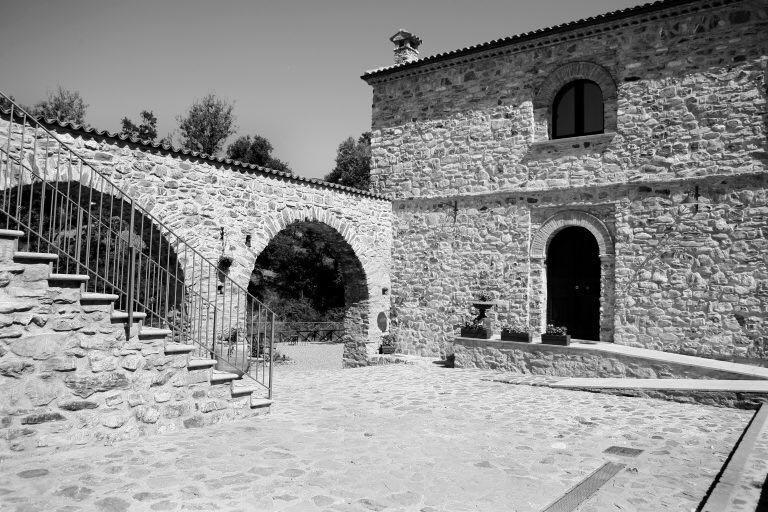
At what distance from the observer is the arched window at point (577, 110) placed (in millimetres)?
11961

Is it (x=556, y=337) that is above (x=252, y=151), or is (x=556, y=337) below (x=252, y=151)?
below

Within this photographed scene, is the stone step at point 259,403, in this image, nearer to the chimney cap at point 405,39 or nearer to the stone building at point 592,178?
the stone building at point 592,178

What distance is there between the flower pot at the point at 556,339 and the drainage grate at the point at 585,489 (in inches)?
220

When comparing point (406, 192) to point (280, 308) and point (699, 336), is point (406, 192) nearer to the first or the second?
point (699, 336)

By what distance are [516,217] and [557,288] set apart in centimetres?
189

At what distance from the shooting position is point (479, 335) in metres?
11.8

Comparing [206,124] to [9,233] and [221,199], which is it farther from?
[9,233]

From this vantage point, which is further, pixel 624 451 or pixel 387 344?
pixel 387 344

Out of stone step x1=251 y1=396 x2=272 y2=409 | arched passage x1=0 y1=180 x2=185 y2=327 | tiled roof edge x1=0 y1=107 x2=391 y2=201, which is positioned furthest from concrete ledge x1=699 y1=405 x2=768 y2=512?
tiled roof edge x1=0 y1=107 x2=391 y2=201

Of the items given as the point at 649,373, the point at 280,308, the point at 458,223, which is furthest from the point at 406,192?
→ the point at 280,308

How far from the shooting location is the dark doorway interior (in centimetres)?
1244

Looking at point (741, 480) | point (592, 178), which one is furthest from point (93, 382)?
point (592, 178)

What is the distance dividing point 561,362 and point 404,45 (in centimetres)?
924

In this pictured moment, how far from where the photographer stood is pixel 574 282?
1273cm
